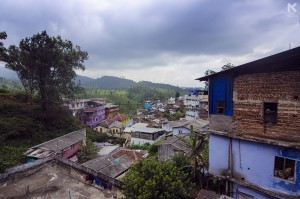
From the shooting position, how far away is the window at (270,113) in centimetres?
1041

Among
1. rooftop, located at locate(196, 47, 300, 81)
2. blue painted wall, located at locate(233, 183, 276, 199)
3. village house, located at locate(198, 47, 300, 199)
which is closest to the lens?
rooftop, located at locate(196, 47, 300, 81)

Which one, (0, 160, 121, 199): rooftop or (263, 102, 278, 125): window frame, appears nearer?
(263, 102, 278, 125): window frame

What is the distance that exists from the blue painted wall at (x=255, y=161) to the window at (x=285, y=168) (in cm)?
17

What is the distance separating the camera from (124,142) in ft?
141

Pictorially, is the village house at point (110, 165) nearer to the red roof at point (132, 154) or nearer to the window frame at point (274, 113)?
the red roof at point (132, 154)

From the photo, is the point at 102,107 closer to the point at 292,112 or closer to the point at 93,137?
the point at 93,137

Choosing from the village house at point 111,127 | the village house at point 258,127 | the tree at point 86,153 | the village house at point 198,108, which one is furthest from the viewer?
the village house at point 111,127

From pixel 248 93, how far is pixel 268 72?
57.2 inches

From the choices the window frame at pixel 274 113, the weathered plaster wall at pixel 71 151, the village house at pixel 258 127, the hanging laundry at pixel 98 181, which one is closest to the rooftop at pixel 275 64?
the village house at pixel 258 127

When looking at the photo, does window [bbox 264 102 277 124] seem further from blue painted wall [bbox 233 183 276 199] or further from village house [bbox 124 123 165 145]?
village house [bbox 124 123 165 145]

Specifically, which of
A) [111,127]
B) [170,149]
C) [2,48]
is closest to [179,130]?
[170,149]

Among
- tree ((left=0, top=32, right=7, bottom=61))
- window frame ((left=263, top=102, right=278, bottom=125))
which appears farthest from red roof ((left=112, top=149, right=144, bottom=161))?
tree ((left=0, top=32, right=7, bottom=61))

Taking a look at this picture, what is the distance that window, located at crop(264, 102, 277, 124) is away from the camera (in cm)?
1041

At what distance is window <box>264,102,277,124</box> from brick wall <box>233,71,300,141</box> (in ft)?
0.60
